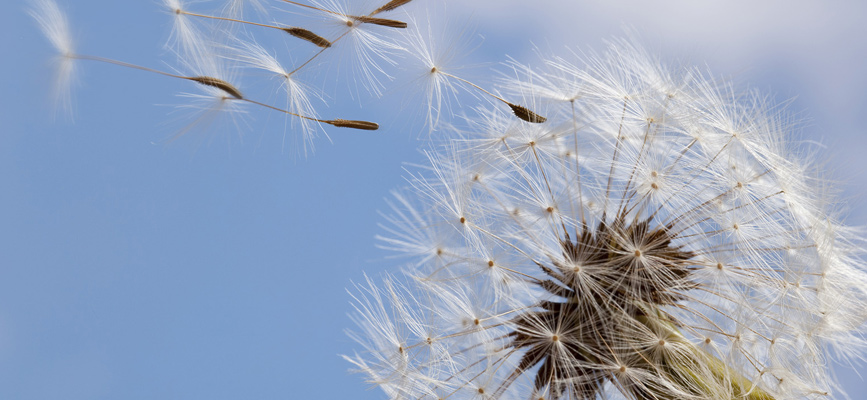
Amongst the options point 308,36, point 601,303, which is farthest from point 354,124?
point 601,303

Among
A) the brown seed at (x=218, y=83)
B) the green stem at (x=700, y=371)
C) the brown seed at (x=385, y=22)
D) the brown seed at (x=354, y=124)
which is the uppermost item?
the brown seed at (x=385, y=22)

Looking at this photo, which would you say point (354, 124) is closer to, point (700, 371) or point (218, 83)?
point (218, 83)

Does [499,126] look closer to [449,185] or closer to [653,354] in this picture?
[449,185]

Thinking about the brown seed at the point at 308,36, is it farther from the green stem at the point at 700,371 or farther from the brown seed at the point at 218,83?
the green stem at the point at 700,371

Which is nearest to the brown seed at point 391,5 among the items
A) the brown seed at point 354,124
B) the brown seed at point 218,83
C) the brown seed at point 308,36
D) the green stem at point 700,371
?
the brown seed at point 308,36

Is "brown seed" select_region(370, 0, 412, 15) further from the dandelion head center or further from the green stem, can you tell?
the green stem

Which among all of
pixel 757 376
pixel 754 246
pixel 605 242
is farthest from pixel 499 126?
pixel 757 376
